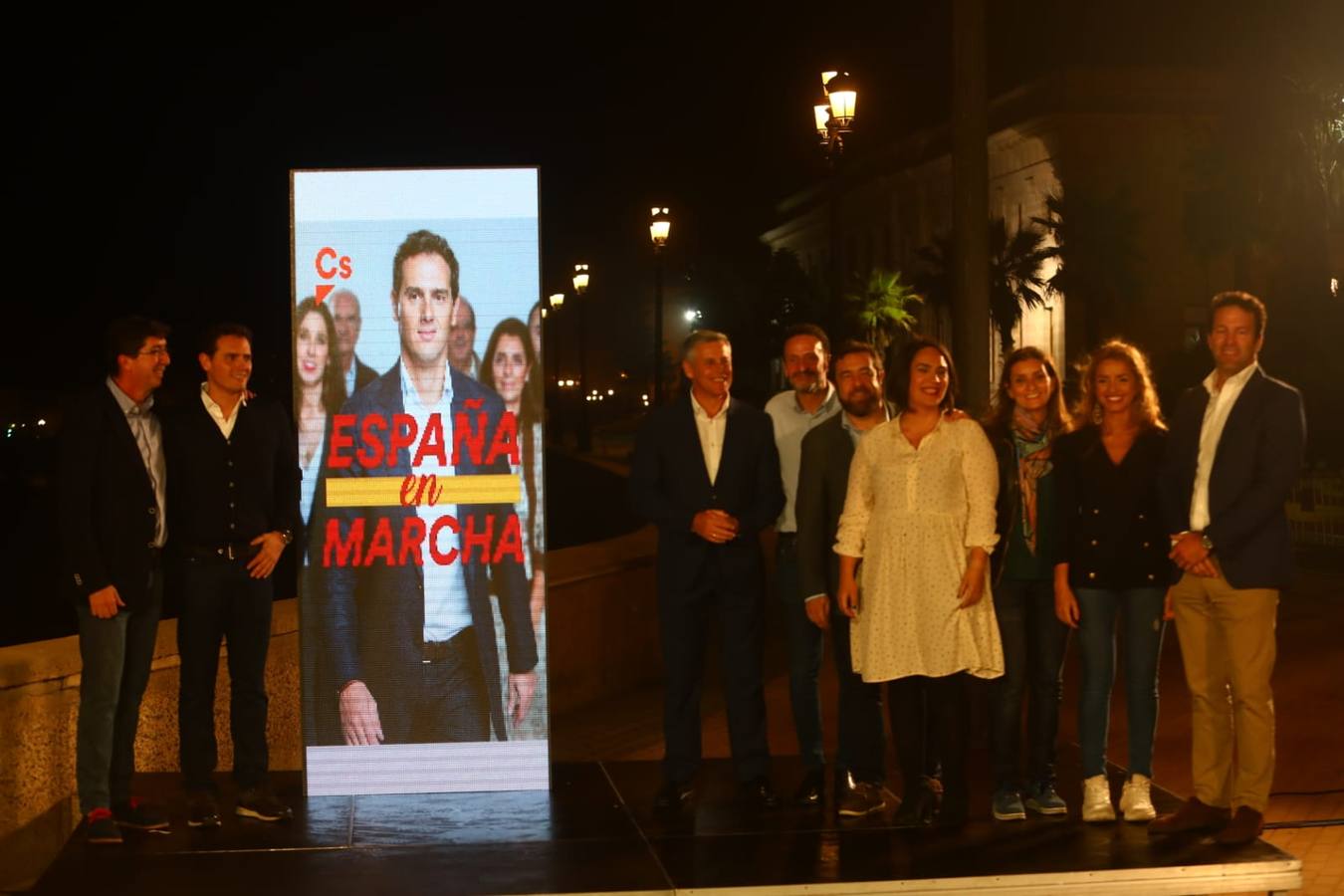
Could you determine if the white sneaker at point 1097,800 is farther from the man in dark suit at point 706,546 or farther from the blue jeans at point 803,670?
the man in dark suit at point 706,546

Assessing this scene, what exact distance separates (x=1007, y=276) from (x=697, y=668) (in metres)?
56.9

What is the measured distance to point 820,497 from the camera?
7918 mm

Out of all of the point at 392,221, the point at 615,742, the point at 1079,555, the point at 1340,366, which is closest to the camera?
the point at 1079,555

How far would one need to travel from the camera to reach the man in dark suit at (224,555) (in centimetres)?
773

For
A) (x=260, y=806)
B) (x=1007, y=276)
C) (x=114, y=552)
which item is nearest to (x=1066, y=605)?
(x=260, y=806)

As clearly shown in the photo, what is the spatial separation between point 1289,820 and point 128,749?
5.50 meters

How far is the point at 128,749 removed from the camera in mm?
7672

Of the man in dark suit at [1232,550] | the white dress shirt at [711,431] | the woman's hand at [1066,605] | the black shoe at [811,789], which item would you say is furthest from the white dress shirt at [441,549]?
the man in dark suit at [1232,550]

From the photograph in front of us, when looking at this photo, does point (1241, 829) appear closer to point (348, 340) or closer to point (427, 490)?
point (427, 490)

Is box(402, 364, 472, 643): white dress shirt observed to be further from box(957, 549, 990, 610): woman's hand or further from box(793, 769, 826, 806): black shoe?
box(957, 549, 990, 610): woman's hand

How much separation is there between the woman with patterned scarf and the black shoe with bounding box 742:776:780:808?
999mm

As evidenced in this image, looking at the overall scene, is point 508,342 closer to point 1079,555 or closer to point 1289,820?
point 1079,555

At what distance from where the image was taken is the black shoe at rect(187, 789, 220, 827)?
7672 millimetres

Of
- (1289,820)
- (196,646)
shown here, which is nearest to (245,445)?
(196,646)
